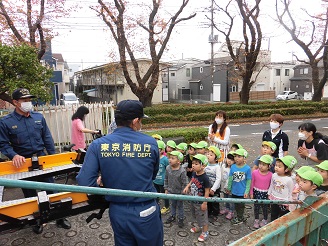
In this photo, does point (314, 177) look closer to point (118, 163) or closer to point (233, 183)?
point (233, 183)

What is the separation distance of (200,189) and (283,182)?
1175mm

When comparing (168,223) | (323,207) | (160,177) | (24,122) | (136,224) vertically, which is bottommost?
(168,223)

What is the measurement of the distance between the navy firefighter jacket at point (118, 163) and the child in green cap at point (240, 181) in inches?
92.9

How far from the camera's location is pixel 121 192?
4.63 ft

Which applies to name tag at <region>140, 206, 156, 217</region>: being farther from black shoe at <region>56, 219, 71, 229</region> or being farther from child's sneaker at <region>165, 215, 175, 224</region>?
black shoe at <region>56, 219, 71, 229</region>

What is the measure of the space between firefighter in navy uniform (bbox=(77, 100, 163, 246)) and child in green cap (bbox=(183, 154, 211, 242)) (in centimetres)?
161

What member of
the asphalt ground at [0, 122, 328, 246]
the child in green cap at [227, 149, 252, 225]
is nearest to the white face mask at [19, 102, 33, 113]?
the asphalt ground at [0, 122, 328, 246]

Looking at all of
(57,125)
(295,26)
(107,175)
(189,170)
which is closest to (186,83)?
(295,26)

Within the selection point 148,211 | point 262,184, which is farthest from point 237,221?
point 148,211

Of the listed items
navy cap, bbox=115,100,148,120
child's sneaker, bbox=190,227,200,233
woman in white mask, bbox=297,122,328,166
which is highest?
navy cap, bbox=115,100,148,120

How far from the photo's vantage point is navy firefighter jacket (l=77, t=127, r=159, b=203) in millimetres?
1992

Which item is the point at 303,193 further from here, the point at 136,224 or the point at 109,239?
the point at 109,239

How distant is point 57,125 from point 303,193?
717 cm

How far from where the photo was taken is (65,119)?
8336 millimetres
